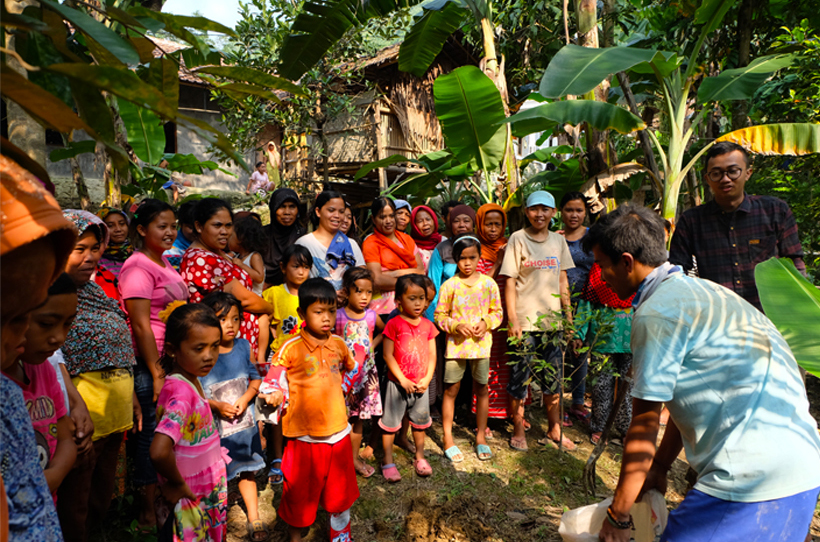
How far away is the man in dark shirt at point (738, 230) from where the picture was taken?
2.91 meters

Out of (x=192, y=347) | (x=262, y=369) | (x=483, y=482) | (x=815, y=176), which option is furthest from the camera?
(x=815, y=176)

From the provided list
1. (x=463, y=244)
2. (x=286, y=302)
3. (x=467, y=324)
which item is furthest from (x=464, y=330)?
(x=286, y=302)

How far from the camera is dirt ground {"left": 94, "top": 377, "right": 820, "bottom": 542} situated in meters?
2.81

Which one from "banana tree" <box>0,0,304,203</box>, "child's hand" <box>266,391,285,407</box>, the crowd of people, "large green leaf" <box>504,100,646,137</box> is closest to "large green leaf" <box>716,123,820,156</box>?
"large green leaf" <box>504,100,646,137</box>

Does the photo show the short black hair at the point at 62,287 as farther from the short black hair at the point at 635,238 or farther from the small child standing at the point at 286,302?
the short black hair at the point at 635,238

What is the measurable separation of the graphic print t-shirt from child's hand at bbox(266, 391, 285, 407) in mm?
2080

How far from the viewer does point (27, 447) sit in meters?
0.94

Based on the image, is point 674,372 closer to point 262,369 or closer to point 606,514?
point 606,514

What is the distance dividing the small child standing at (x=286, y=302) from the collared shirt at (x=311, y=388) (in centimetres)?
67

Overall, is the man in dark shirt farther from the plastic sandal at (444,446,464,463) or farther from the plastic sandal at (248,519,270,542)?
the plastic sandal at (248,519,270,542)

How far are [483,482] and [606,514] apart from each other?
1.63 m

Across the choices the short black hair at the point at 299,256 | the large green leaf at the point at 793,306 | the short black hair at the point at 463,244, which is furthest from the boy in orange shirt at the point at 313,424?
the large green leaf at the point at 793,306

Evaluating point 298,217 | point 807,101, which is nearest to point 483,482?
point 298,217

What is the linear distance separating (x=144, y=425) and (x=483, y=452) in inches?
92.4
